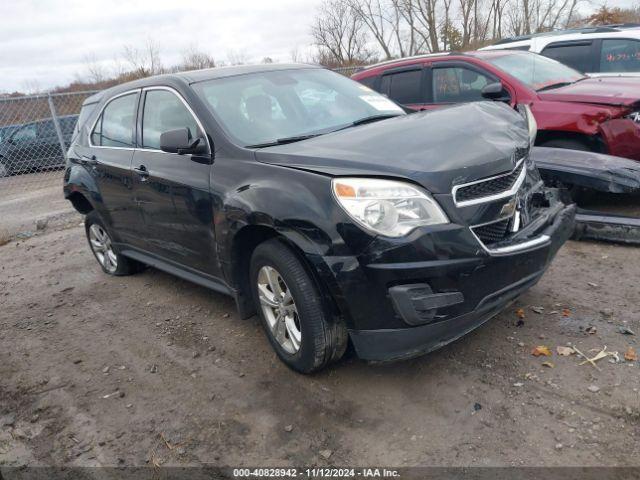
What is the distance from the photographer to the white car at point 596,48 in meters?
7.92

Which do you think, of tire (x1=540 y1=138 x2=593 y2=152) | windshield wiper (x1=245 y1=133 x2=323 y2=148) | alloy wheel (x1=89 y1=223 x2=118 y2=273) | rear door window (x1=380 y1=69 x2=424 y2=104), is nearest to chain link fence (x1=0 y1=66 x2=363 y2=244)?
rear door window (x1=380 y1=69 x2=424 y2=104)

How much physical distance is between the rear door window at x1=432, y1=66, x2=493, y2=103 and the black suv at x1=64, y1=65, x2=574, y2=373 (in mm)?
2227

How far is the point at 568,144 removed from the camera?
5.81m

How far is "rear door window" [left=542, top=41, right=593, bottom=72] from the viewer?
8320mm

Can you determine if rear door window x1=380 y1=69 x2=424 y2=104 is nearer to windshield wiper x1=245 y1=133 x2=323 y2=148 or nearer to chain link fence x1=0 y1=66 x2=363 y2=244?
chain link fence x1=0 y1=66 x2=363 y2=244

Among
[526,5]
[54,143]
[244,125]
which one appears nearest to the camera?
[244,125]

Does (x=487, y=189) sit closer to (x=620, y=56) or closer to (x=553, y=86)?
(x=553, y=86)

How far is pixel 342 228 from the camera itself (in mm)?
2717

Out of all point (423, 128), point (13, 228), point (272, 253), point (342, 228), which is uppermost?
point (423, 128)

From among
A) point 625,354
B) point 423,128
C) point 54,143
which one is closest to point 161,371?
point 423,128

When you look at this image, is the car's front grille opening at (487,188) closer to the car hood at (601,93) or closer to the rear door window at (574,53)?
the car hood at (601,93)

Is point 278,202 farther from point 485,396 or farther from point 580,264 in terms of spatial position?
point 580,264

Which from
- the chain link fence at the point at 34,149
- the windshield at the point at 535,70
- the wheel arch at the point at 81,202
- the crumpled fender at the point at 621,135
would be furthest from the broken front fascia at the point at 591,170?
the chain link fence at the point at 34,149

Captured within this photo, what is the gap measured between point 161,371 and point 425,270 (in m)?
2.01
